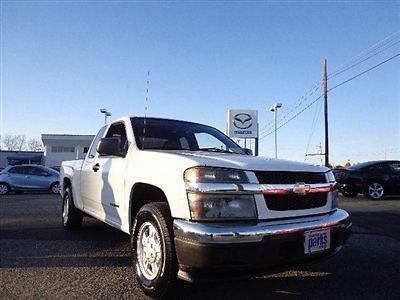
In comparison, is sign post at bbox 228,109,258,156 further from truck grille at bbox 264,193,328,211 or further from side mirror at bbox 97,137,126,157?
truck grille at bbox 264,193,328,211

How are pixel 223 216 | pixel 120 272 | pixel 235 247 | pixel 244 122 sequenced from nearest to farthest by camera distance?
pixel 235 247 < pixel 223 216 < pixel 120 272 < pixel 244 122

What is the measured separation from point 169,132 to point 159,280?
2204 mm

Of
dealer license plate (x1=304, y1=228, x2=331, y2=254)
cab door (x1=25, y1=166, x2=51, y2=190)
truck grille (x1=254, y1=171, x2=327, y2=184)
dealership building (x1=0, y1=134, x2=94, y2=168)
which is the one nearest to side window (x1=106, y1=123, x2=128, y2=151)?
truck grille (x1=254, y1=171, x2=327, y2=184)

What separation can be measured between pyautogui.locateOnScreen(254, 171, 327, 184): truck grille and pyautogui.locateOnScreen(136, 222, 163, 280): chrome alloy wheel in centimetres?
105

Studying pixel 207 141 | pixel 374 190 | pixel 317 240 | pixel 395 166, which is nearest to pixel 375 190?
pixel 374 190

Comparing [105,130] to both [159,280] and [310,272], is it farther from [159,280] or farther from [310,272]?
[310,272]

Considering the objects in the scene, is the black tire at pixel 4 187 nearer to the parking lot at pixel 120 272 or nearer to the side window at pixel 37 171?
the side window at pixel 37 171

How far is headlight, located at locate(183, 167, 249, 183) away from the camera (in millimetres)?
3211

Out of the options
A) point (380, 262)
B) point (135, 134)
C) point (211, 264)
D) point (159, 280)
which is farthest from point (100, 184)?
point (380, 262)

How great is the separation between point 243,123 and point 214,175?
2365 centimetres

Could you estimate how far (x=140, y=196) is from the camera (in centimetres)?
423

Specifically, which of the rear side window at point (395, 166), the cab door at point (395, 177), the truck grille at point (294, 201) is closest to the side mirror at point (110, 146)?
the truck grille at point (294, 201)

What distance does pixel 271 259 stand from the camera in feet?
10.2

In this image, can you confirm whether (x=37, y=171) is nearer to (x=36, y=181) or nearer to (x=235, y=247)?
(x=36, y=181)
